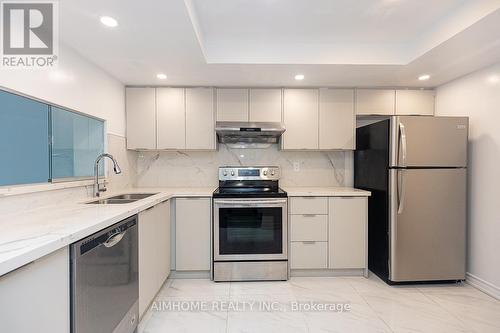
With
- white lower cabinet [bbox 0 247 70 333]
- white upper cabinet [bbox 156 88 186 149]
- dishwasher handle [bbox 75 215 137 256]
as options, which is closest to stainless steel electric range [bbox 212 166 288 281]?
white upper cabinet [bbox 156 88 186 149]

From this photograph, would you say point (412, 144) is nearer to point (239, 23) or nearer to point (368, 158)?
point (368, 158)

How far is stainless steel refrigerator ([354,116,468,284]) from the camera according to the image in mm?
2523

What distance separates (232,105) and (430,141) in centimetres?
208

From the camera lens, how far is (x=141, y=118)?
3.08 meters

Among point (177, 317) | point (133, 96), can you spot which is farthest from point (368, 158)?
point (133, 96)

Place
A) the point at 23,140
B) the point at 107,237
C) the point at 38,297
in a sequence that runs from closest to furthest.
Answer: the point at 38,297 → the point at 107,237 → the point at 23,140

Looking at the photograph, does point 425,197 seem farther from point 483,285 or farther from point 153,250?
point 153,250

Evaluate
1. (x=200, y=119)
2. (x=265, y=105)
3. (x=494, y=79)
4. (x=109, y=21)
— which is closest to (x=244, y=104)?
(x=265, y=105)

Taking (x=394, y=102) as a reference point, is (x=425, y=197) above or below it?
below

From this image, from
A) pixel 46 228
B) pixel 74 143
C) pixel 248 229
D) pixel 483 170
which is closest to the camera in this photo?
pixel 46 228

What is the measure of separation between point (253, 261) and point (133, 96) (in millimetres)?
2308

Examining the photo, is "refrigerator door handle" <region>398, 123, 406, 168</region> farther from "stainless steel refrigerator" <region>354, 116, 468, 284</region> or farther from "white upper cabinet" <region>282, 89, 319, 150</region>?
"white upper cabinet" <region>282, 89, 319, 150</region>

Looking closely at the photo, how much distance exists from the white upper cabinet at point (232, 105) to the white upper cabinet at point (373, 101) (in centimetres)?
137

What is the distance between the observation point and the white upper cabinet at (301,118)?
3.12 metres
